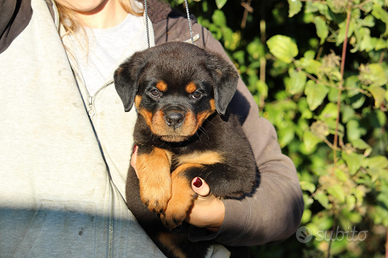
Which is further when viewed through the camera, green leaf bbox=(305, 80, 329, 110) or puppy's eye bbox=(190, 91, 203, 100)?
green leaf bbox=(305, 80, 329, 110)

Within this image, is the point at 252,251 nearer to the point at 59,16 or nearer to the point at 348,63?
the point at 348,63

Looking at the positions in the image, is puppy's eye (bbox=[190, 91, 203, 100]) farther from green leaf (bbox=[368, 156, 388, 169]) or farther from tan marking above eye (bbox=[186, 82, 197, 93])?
green leaf (bbox=[368, 156, 388, 169])

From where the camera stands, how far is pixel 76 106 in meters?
1.79

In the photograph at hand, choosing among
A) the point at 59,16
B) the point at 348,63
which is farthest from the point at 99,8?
the point at 348,63

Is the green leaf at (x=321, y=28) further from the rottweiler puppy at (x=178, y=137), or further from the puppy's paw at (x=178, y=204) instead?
the puppy's paw at (x=178, y=204)

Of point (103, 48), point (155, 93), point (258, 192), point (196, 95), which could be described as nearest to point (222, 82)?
point (196, 95)

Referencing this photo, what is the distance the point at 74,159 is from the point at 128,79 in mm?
552

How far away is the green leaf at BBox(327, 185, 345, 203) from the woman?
779mm

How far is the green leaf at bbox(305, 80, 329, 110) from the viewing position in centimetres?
278

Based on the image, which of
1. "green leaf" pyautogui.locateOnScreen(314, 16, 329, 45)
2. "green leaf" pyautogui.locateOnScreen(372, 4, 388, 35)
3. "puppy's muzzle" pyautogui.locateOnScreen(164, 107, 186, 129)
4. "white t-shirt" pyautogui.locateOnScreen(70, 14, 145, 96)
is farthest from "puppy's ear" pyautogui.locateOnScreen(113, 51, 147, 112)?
"green leaf" pyautogui.locateOnScreen(372, 4, 388, 35)

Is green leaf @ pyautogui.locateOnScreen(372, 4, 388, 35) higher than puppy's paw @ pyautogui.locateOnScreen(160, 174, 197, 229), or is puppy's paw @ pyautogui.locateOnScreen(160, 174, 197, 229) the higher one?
green leaf @ pyautogui.locateOnScreen(372, 4, 388, 35)

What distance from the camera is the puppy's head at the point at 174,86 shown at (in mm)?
1902

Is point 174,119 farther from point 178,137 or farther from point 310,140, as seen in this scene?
point 310,140

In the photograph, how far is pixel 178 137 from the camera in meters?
1.92
